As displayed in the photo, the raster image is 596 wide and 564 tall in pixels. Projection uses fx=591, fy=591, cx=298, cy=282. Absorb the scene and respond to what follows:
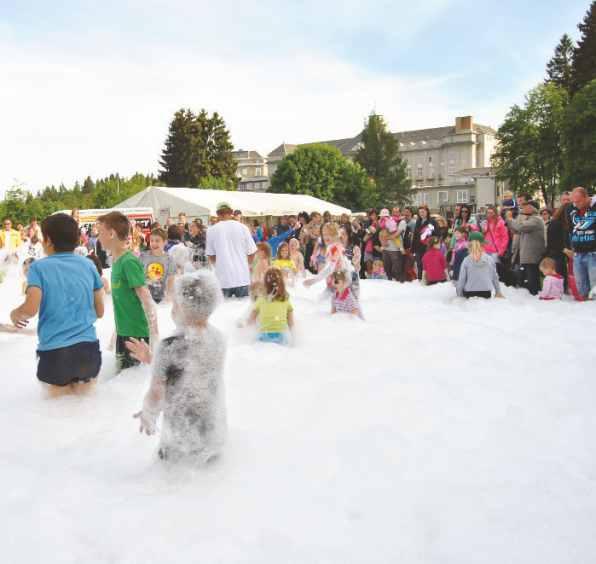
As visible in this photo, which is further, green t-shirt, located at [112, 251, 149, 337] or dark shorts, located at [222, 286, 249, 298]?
dark shorts, located at [222, 286, 249, 298]

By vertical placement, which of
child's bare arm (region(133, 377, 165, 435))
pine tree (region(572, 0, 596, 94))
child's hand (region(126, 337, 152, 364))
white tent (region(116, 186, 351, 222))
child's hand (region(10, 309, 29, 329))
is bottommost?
child's bare arm (region(133, 377, 165, 435))

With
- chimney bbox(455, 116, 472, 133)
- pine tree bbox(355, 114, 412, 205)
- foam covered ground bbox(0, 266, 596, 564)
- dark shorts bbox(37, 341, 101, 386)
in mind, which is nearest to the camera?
foam covered ground bbox(0, 266, 596, 564)

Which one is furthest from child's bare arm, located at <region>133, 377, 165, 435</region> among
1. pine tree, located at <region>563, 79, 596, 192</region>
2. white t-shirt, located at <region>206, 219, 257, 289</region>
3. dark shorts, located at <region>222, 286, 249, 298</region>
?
pine tree, located at <region>563, 79, 596, 192</region>

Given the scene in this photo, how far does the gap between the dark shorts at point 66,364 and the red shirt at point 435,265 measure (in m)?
9.17

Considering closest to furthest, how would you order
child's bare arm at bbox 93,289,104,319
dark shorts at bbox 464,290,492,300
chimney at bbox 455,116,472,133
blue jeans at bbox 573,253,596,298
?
child's bare arm at bbox 93,289,104,319, blue jeans at bbox 573,253,596,298, dark shorts at bbox 464,290,492,300, chimney at bbox 455,116,472,133

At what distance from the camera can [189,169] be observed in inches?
2562

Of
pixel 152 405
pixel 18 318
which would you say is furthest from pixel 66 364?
pixel 152 405

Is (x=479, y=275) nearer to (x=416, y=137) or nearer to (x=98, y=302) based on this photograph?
(x=98, y=302)

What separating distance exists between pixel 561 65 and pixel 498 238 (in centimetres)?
5772

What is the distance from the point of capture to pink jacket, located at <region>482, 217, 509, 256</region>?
11.9 meters

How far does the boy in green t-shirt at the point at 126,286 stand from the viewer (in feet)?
17.1

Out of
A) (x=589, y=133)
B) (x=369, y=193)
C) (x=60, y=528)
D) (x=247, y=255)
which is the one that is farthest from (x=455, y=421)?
(x=369, y=193)

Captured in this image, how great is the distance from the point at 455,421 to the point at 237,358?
2.60m

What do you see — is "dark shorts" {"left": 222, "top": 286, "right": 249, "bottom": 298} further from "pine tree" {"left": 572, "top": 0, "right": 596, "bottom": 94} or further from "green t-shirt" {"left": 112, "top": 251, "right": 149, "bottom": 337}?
"pine tree" {"left": 572, "top": 0, "right": 596, "bottom": 94}
